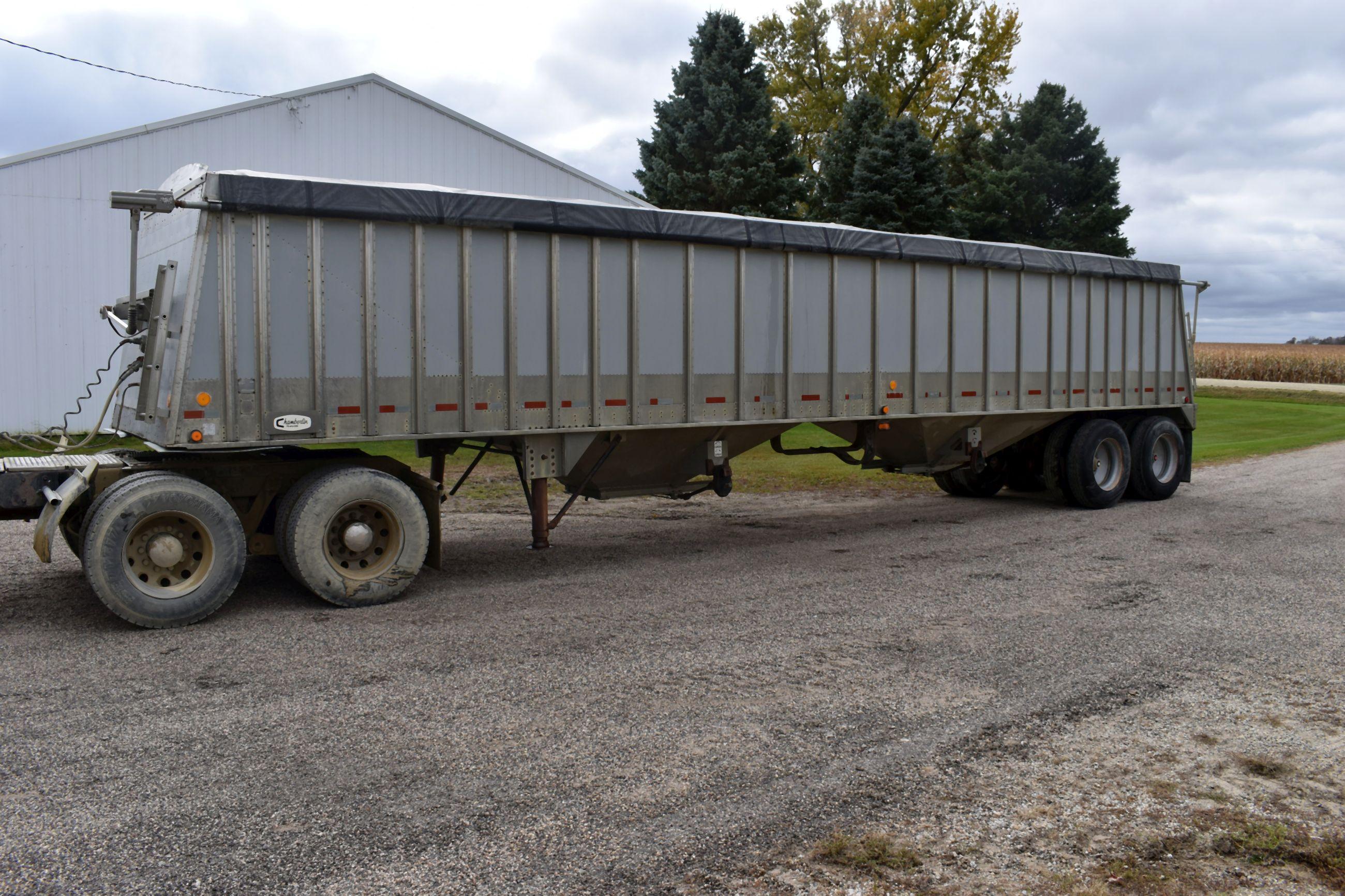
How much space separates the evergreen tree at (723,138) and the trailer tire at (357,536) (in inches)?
896

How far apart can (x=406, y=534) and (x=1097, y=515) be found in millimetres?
8774

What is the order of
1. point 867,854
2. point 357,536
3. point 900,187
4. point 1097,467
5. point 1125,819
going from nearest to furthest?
point 867,854 → point 1125,819 → point 357,536 → point 1097,467 → point 900,187

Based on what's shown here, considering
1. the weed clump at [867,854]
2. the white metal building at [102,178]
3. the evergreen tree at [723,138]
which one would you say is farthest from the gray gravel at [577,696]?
the evergreen tree at [723,138]

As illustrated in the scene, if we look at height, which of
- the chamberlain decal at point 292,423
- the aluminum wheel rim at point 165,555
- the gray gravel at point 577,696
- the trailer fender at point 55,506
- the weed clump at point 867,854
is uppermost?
the chamberlain decal at point 292,423

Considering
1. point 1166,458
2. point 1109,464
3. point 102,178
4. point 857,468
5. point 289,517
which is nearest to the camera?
point 289,517

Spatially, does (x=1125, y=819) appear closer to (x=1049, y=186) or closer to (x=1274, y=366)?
(x=1049, y=186)

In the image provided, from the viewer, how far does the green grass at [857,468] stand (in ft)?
49.0

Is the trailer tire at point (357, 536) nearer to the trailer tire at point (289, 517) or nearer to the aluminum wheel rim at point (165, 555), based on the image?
the trailer tire at point (289, 517)

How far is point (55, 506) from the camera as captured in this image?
6969 millimetres

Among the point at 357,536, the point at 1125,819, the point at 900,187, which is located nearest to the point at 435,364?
the point at 357,536

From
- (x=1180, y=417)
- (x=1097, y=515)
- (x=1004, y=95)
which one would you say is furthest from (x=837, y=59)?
(x=1097, y=515)

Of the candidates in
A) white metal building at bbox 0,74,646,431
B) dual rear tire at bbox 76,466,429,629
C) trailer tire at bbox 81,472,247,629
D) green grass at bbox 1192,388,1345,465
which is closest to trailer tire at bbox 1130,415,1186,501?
green grass at bbox 1192,388,1345,465

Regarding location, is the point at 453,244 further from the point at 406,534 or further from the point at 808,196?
the point at 808,196

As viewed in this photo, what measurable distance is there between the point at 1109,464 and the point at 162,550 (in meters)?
11.6
